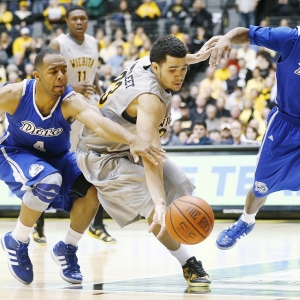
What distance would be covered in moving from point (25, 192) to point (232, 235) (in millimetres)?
1894

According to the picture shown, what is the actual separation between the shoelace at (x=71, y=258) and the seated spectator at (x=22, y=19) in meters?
12.6

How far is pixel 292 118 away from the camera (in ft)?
19.7

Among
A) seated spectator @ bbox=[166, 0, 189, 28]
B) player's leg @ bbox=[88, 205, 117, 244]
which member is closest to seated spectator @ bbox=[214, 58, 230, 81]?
seated spectator @ bbox=[166, 0, 189, 28]

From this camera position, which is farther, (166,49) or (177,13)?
(177,13)

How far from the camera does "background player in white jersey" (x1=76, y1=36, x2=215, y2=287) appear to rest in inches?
196

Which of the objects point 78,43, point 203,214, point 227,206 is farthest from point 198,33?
point 203,214

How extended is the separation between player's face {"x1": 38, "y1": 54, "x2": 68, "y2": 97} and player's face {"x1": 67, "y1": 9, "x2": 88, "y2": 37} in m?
2.72

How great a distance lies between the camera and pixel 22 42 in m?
17.2

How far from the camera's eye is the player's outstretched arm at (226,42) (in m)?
5.14

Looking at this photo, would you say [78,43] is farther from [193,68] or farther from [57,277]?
[193,68]

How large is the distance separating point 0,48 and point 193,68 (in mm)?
4593

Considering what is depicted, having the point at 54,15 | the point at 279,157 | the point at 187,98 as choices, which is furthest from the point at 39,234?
the point at 54,15

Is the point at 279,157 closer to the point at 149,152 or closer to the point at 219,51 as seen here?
the point at 219,51

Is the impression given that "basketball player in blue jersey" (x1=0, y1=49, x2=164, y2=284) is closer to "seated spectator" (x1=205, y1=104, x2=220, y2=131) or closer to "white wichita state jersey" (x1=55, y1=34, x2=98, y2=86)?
"white wichita state jersey" (x1=55, y1=34, x2=98, y2=86)
